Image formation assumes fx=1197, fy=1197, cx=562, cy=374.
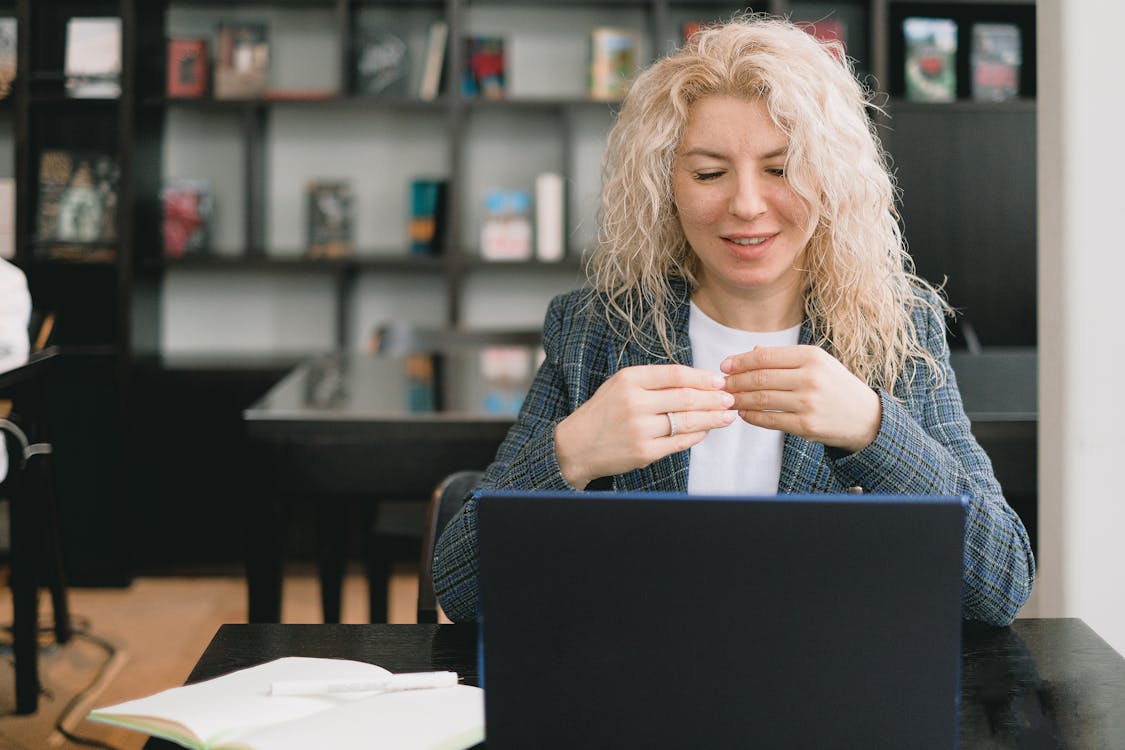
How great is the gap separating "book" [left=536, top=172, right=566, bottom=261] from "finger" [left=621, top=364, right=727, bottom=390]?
3.36 meters

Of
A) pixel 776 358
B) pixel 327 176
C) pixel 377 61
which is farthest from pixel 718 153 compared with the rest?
pixel 327 176

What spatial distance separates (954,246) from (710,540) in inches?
153

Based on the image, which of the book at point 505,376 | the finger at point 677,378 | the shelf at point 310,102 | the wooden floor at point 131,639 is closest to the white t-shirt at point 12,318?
the wooden floor at point 131,639

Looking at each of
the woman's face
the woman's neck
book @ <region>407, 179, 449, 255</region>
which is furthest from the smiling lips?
book @ <region>407, 179, 449, 255</region>

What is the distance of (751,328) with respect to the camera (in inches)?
57.6

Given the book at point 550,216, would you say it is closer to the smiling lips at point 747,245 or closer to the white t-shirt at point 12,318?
the white t-shirt at point 12,318

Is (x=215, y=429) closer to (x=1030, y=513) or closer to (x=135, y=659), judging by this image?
(x=135, y=659)

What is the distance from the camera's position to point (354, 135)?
4715 millimetres

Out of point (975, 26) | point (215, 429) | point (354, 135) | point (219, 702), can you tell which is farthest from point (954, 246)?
point (219, 702)

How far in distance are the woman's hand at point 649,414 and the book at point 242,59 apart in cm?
363

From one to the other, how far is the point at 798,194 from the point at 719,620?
0.71m

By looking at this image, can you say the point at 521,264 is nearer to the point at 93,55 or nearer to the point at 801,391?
the point at 93,55

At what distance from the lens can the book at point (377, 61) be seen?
175 inches

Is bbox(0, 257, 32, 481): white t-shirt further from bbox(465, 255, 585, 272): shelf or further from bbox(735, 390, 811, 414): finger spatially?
bbox(735, 390, 811, 414): finger
